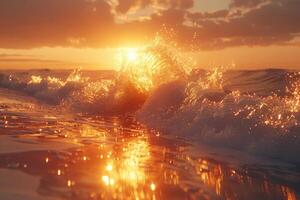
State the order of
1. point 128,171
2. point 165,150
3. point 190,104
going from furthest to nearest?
point 190,104, point 165,150, point 128,171

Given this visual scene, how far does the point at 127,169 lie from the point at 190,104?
456cm

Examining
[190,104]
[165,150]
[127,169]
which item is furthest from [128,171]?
[190,104]

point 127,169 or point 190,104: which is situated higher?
point 190,104

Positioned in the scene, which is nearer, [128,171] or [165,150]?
[128,171]

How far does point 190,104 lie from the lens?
31.8 feet

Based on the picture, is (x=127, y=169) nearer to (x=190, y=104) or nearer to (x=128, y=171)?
(x=128, y=171)

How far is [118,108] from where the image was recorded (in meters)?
13.4

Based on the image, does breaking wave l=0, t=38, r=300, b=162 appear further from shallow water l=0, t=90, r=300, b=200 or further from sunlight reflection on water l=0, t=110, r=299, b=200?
sunlight reflection on water l=0, t=110, r=299, b=200

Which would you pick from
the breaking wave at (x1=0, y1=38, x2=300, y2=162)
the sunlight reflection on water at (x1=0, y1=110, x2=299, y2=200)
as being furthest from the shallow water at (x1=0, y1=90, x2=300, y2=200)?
the breaking wave at (x1=0, y1=38, x2=300, y2=162)

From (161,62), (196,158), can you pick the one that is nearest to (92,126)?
(196,158)

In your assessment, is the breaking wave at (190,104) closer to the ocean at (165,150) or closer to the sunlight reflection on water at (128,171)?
the ocean at (165,150)

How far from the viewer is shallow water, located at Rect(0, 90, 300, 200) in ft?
14.4

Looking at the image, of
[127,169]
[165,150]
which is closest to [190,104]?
[165,150]

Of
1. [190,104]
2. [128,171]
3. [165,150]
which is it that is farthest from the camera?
[190,104]
